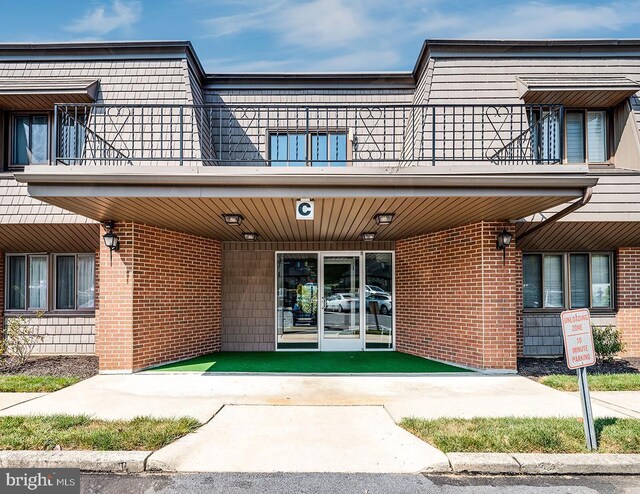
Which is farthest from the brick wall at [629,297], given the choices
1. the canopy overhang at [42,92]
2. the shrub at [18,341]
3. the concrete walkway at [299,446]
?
the shrub at [18,341]

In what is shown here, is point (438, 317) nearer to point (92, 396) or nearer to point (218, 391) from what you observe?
point (218, 391)

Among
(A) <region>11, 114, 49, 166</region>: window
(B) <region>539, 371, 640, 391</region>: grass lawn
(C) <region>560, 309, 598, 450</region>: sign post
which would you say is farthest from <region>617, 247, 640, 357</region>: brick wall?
(A) <region>11, 114, 49, 166</region>: window

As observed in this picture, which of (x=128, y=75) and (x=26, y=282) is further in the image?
(x=26, y=282)

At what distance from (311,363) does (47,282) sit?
619 centimetres

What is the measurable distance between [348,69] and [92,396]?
8.82 meters

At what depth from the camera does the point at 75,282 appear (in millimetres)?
9172

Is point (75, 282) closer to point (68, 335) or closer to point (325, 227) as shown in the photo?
point (68, 335)

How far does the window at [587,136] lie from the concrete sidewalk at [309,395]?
199 inches

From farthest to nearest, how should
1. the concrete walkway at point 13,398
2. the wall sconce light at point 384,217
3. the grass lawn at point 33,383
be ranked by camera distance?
the wall sconce light at point 384,217, the grass lawn at point 33,383, the concrete walkway at point 13,398

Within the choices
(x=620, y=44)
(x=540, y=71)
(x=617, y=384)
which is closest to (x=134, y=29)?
(x=540, y=71)

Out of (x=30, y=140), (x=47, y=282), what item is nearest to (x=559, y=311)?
(x=47, y=282)

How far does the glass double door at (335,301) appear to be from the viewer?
32.6 feet

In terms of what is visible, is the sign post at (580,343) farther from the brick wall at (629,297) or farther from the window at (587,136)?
the brick wall at (629,297)

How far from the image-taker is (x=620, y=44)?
8711mm
